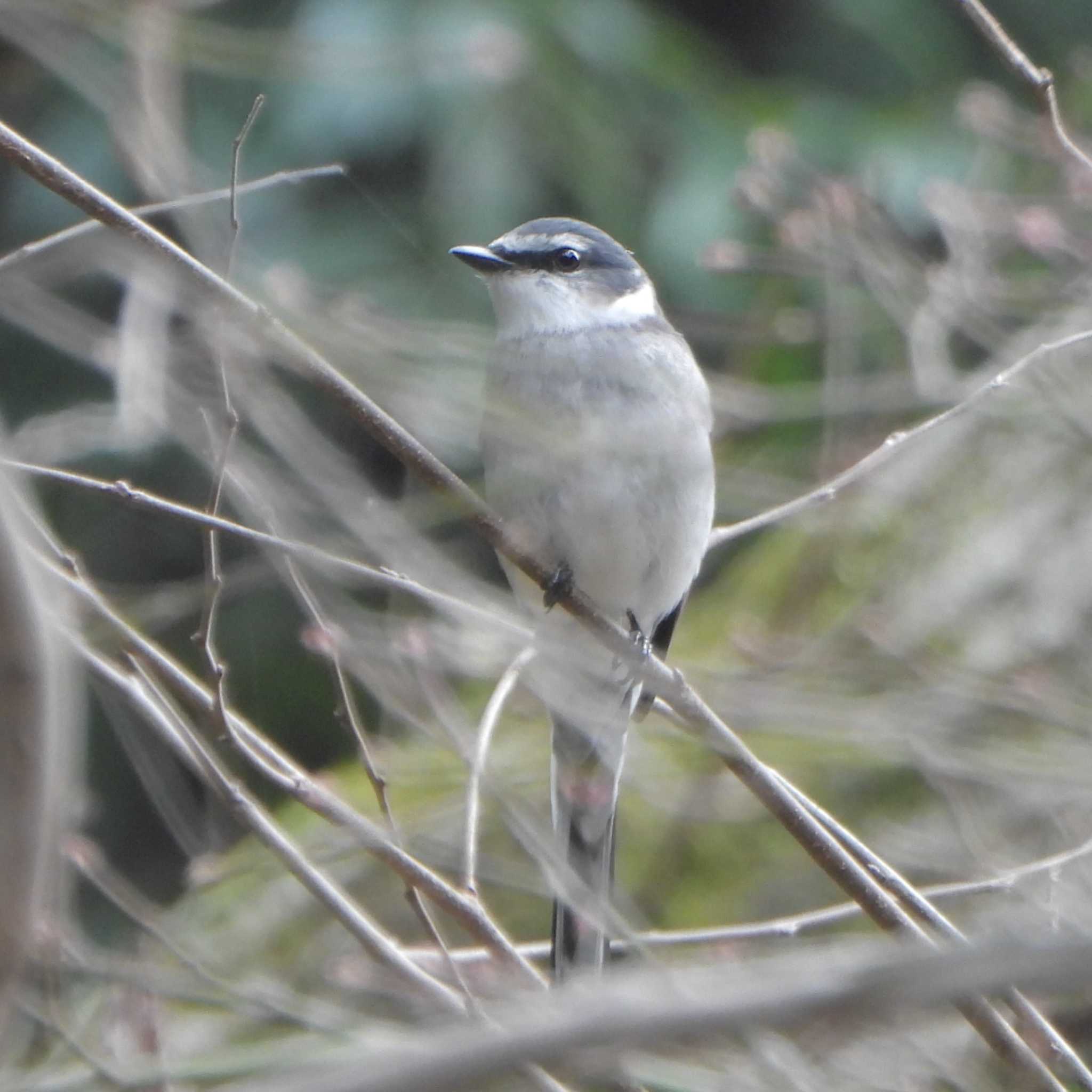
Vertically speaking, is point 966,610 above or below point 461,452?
below

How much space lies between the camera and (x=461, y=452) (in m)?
4.85

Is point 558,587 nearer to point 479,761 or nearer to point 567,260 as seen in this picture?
point 479,761

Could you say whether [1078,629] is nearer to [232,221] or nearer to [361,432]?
[361,432]

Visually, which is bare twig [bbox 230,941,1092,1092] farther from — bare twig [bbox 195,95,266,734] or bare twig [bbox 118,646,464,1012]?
bare twig [bbox 195,95,266,734]

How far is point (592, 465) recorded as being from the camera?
3674 millimetres

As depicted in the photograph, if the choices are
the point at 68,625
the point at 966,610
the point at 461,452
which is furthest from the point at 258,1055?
the point at 966,610

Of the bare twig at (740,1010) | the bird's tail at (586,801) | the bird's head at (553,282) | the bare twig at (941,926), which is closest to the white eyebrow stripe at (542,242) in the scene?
the bird's head at (553,282)

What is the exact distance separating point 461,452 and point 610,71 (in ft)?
5.97

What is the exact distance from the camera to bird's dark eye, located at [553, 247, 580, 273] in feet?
13.3

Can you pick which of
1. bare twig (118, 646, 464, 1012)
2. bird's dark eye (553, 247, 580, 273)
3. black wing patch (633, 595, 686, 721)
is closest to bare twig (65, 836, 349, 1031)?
bare twig (118, 646, 464, 1012)

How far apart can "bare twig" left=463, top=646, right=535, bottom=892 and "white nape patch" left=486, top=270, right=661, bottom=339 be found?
1.12m

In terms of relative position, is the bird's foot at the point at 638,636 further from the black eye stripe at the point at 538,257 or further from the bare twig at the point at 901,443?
the black eye stripe at the point at 538,257

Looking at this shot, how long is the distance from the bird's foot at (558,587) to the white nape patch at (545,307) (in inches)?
22.0

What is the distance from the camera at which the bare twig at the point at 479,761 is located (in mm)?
2502
